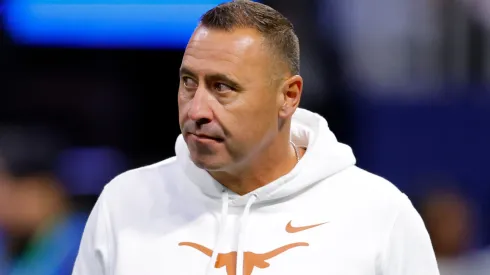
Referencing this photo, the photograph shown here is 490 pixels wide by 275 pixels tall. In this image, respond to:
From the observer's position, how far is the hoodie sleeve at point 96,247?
309 centimetres

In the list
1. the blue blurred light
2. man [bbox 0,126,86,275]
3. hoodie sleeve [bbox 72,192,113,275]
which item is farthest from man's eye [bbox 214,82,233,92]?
the blue blurred light

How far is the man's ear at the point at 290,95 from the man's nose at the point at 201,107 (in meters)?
0.31

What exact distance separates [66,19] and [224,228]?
327 cm

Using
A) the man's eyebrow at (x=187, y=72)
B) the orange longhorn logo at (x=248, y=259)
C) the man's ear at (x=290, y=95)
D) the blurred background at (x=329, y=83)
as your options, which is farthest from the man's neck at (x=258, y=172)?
the blurred background at (x=329, y=83)

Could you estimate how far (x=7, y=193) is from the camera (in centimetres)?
548

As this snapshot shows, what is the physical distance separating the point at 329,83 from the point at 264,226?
3.04 metres

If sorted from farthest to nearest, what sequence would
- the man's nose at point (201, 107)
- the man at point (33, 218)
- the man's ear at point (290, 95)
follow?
the man at point (33, 218) → the man's ear at point (290, 95) → the man's nose at point (201, 107)

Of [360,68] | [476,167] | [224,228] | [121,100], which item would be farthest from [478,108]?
[224,228]

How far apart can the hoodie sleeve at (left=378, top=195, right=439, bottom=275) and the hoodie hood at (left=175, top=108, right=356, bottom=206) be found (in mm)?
294

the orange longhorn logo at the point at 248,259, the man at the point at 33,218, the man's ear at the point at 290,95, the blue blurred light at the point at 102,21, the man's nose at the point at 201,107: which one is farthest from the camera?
the blue blurred light at the point at 102,21

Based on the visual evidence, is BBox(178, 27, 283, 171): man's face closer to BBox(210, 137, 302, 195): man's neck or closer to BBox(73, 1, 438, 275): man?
BBox(73, 1, 438, 275): man

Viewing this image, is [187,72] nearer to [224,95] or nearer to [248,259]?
[224,95]

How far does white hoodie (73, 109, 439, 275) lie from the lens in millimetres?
2941

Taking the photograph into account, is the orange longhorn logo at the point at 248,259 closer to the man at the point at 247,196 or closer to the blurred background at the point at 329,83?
the man at the point at 247,196
